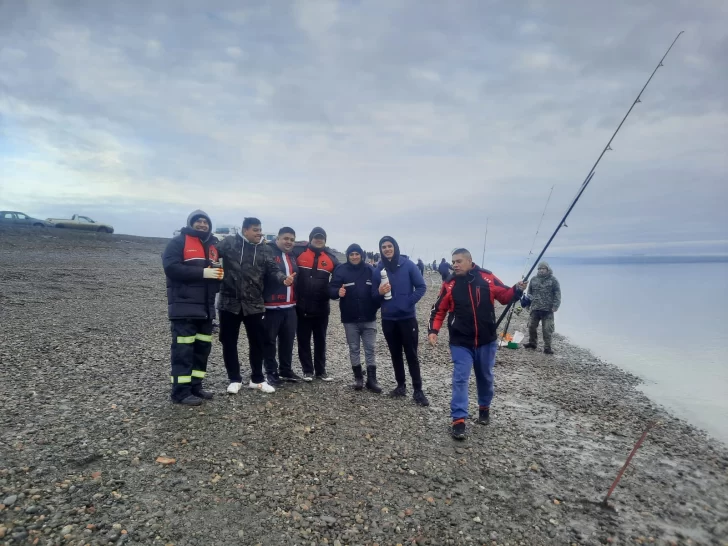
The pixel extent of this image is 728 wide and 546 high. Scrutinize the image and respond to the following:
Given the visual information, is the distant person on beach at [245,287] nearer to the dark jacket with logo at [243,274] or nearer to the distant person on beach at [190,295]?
the dark jacket with logo at [243,274]

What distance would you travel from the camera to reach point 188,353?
493 cm

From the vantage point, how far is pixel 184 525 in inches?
118

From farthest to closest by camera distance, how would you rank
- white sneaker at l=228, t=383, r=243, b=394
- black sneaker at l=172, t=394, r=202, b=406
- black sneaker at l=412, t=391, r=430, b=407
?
black sneaker at l=412, t=391, r=430, b=407
white sneaker at l=228, t=383, r=243, b=394
black sneaker at l=172, t=394, r=202, b=406

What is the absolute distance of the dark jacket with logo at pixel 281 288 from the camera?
5680 millimetres

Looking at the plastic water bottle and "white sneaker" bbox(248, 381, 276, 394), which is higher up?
the plastic water bottle

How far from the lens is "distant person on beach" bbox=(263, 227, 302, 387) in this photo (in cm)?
569

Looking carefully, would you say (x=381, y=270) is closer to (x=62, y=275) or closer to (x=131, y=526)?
(x=131, y=526)

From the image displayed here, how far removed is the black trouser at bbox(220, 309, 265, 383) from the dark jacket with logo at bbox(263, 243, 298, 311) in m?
0.28

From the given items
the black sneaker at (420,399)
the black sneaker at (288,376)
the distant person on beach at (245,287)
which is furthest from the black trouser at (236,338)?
the black sneaker at (420,399)

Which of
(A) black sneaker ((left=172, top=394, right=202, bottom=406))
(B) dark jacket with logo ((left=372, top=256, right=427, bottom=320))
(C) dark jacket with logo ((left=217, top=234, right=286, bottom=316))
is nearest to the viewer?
(A) black sneaker ((left=172, top=394, right=202, bottom=406))

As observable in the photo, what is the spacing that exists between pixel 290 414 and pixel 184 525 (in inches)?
83.9

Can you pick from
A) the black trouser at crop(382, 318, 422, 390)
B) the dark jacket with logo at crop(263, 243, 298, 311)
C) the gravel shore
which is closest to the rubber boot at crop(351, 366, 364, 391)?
the gravel shore

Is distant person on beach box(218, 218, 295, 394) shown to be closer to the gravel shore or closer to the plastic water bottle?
the gravel shore

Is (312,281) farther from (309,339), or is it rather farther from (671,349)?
(671,349)
